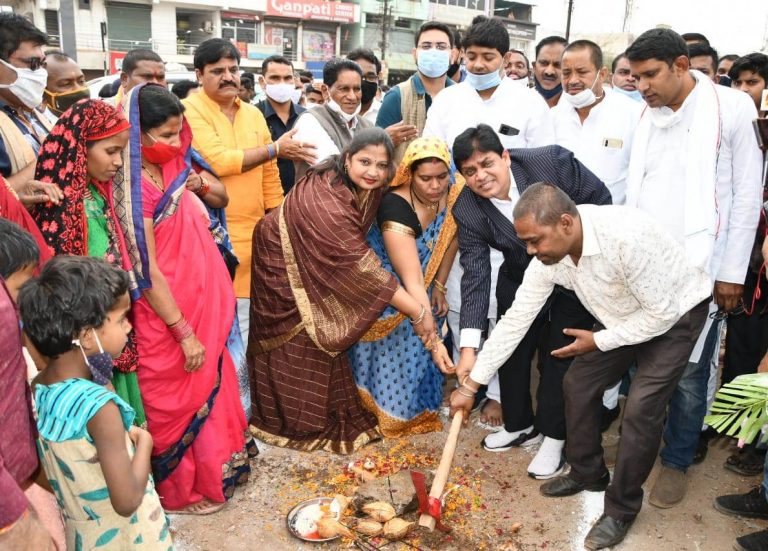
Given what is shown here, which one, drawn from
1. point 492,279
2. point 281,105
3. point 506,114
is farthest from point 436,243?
point 281,105

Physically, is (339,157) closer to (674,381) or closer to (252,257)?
(252,257)

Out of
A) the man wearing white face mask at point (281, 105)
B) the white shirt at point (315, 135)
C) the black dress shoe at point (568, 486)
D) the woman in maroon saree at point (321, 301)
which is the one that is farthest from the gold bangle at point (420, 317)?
the man wearing white face mask at point (281, 105)

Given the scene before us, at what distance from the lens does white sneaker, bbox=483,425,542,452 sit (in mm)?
3574

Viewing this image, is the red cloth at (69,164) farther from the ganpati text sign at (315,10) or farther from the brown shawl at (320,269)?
the ganpati text sign at (315,10)

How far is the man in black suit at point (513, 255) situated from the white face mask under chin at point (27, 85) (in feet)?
6.95

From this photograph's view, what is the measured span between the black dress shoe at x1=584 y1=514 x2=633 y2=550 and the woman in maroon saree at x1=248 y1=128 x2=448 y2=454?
124cm

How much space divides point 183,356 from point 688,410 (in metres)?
2.51

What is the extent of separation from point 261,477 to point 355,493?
1.76ft

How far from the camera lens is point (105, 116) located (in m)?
2.41

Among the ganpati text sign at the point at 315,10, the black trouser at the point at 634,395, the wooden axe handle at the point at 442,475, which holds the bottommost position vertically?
the wooden axe handle at the point at 442,475

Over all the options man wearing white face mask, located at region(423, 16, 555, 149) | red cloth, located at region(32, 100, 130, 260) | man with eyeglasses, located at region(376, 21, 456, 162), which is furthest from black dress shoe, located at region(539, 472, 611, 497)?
man with eyeglasses, located at region(376, 21, 456, 162)

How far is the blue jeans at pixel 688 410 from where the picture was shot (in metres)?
3.08

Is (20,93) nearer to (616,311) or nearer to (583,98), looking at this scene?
(616,311)

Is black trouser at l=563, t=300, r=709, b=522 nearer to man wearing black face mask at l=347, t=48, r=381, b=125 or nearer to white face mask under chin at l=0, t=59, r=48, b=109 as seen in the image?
white face mask under chin at l=0, t=59, r=48, b=109
